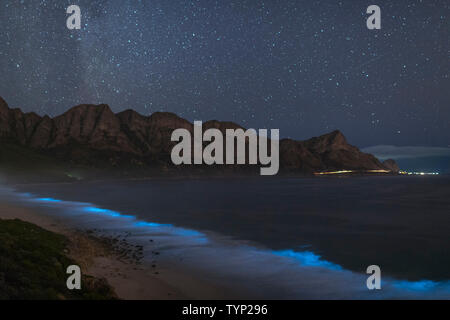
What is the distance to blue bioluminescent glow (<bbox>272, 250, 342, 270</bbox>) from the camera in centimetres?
2297

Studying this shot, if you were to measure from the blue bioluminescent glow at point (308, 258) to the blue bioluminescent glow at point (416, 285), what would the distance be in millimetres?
3772

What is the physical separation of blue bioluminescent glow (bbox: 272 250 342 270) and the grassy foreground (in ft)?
47.3

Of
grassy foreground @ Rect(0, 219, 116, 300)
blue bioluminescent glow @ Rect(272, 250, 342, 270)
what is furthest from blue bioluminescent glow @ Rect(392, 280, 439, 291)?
grassy foreground @ Rect(0, 219, 116, 300)

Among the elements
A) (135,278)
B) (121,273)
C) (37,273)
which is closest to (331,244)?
(135,278)

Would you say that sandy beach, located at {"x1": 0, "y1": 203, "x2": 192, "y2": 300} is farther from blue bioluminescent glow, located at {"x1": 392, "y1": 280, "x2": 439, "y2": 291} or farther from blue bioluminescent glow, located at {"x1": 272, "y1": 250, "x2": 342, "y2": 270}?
blue bioluminescent glow, located at {"x1": 392, "y1": 280, "x2": 439, "y2": 291}

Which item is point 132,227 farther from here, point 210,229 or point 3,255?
point 3,255

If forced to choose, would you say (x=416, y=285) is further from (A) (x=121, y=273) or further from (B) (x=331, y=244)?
(A) (x=121, y=273)

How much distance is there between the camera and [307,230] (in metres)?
38.5

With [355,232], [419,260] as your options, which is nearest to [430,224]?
[355,232]

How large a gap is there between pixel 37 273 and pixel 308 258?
1796 centimetres

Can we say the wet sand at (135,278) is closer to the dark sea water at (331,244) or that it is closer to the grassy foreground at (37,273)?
the grassy foreground at (37,273)

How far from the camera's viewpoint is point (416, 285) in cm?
1942

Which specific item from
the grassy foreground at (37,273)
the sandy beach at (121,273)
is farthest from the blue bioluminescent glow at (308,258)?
the grassy foreground at (37,273)
